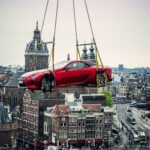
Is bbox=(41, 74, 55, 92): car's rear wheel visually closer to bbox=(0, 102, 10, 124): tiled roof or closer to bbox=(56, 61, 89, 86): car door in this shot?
bbox=(56, 61, 89, 86): car door

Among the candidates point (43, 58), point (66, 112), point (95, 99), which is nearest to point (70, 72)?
point (66, 112)

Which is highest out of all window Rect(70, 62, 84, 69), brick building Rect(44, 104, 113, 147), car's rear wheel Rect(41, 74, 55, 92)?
window Rect(70, 62, 84, 69)

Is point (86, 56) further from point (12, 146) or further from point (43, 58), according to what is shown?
point (12, 146)

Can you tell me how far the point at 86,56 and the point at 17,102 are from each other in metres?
16.5

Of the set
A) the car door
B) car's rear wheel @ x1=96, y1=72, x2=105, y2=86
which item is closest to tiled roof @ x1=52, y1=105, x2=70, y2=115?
car's rear wheel @ x1=96, y1=72, x2=105, y2=86

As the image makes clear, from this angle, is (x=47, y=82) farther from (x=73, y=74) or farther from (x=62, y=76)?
(x=73, y=74)

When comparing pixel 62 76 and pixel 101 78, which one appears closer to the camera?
pixel 62 76

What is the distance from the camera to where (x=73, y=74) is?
11.2 metres

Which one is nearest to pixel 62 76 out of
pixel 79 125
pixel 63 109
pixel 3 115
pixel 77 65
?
pixel 77 65

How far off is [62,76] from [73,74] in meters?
0.32

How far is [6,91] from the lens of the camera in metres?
58.7

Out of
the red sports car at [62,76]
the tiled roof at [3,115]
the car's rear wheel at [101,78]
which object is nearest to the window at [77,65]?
the red sports car at [62,76]

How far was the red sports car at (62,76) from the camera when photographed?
35.4ft

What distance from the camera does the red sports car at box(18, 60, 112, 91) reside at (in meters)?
10.8
